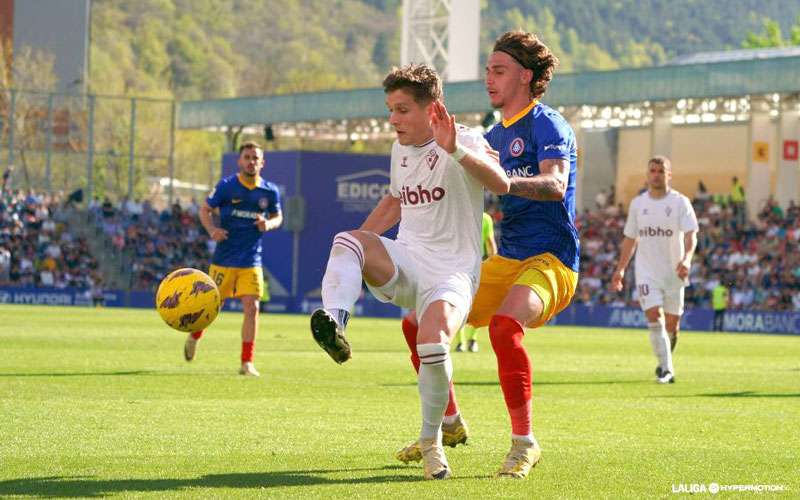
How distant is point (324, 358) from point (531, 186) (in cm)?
1202

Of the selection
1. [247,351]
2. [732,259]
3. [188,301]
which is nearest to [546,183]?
[188,301]

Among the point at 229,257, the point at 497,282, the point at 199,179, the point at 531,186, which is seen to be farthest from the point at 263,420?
the point at 199,179

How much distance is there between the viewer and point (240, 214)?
16391mm

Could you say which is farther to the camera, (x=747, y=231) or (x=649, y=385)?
(x=747, y=231)

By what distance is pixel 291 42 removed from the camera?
644ft

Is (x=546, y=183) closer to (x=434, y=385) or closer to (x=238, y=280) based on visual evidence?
(x=434, y=385)

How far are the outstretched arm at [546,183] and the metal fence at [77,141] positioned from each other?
41.1 m

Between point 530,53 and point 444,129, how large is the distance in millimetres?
1339

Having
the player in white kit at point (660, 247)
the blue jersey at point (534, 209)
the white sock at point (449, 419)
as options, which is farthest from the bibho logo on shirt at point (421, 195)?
the player in white kit at point (660, 247)

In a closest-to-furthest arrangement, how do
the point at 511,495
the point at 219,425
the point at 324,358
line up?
the point at 511,495, the point at 219,425, the point at 324,358

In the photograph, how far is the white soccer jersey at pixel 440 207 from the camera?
314 inches

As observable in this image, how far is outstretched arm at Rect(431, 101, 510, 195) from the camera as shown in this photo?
24.3 feet

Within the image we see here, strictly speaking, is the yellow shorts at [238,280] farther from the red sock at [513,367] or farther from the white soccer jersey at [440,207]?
the red sock at [513,367]

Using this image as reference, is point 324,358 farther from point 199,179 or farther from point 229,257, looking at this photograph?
point 199,179
